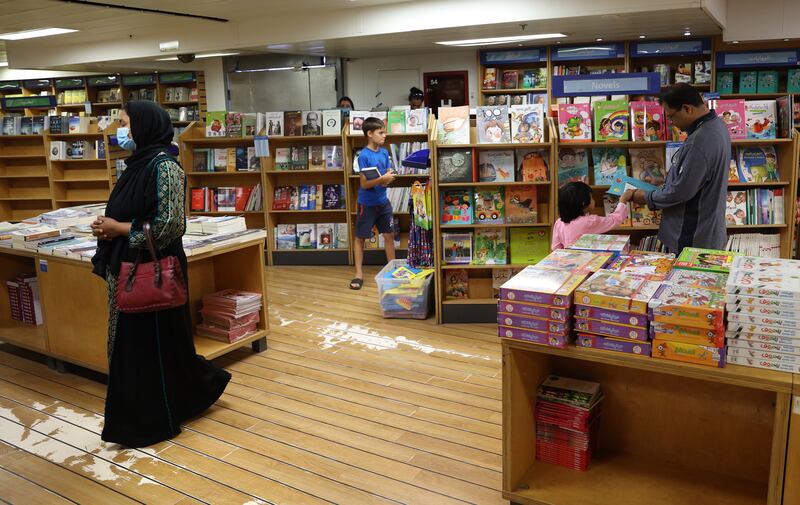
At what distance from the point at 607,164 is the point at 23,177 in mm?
8502

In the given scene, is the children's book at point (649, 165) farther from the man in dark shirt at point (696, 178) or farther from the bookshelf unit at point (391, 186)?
the bookshelf unit at point (391, 186)

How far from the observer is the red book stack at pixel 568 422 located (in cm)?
269

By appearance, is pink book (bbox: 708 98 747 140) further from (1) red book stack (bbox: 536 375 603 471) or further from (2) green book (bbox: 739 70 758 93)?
(2) green book (bbox: 739 70 758 93)

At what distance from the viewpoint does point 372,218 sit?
6488 mm

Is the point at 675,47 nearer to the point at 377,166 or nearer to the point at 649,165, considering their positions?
the point at 649,165

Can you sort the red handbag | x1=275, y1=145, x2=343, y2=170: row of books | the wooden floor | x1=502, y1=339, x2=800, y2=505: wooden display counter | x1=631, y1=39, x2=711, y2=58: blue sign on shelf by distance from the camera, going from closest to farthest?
x1=502, y1=339, x2=800, y2=505: wooden display counter < the wooden floor < the red handbag < x1=275, y1=145, x2=343, y2=170: row of books < x1=631, y1=39, x2=711, y2=58: blue sign on shelf

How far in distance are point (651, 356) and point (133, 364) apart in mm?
2505

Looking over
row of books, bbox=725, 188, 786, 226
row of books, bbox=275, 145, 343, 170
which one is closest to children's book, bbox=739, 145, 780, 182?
row of books, bbox=725, 188, 786, 226

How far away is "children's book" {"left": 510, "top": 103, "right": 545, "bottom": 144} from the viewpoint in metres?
5.01

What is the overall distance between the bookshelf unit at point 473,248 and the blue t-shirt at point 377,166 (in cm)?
123

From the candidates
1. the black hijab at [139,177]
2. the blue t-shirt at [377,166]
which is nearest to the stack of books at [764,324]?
the black hijab at [139,177]

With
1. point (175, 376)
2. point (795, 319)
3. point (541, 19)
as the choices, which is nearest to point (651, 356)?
point (795, 319)

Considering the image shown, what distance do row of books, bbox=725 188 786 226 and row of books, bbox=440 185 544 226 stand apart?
1479 millimetres

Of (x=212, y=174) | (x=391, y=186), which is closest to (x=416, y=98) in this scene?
(x=391, y=186)
